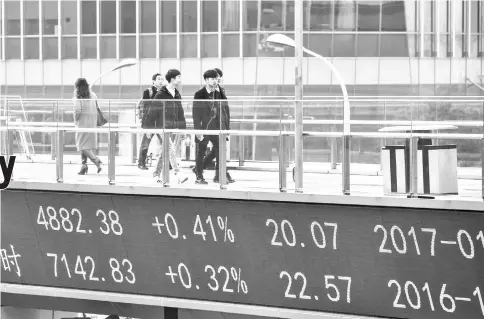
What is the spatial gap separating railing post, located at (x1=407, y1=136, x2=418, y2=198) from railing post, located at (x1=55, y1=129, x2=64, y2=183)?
5.72m

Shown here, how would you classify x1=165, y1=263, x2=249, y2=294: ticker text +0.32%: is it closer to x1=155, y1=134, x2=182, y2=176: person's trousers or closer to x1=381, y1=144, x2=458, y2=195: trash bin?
x1=155, y1=134, x2=182, y2=176: person's trousers

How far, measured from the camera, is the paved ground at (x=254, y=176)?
16.1 metres

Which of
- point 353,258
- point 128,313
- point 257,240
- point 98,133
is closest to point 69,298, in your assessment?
point 128,313

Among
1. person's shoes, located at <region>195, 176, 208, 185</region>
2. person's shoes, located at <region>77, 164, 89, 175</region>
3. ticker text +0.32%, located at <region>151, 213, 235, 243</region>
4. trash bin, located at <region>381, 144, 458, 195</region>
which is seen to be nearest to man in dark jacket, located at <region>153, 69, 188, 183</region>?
person's shoes, located at <region>195, 176, 208, 185</region>

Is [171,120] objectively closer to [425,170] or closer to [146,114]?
[146,114]

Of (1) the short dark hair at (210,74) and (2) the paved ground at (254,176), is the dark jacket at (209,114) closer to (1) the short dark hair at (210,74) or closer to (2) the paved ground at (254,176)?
(2) the paved ground at (254,176)

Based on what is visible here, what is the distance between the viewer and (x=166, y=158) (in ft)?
60.7

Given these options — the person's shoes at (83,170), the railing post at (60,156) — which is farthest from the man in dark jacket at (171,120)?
the railing post at (60,156)

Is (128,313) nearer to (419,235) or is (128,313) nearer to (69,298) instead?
(69,298)

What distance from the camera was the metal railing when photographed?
16031 mm

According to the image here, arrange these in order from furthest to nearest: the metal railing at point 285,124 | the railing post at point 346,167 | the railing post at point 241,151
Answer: the railing post at point 241,151
the railing post at point 346,167
the metal railing at point 285,124

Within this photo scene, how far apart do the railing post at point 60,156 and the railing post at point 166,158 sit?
176cm

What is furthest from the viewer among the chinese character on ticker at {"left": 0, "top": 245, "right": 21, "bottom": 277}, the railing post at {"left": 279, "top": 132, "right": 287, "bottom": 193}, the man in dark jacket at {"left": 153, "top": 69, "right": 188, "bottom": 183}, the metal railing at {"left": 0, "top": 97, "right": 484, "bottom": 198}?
the chinese character on ticker at {"left": 0, "top": 245, "right": 21, "bottom": 277}

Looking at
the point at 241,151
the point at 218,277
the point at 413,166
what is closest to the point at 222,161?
the point at 241,151
